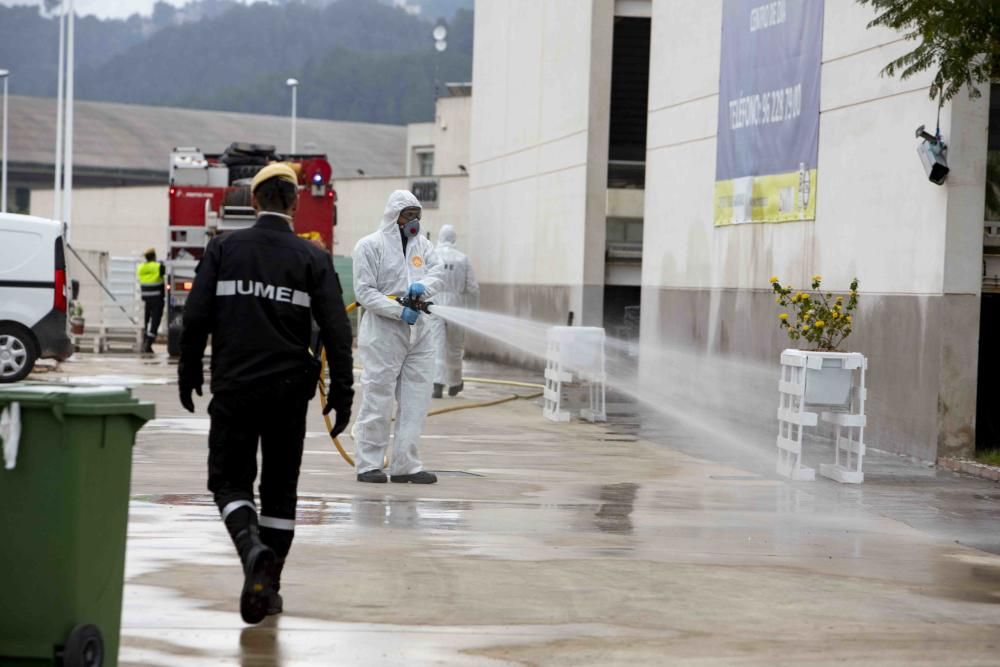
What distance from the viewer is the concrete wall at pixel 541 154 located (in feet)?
83.3

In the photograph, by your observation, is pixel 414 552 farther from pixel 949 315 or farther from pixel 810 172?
pixel 810 172

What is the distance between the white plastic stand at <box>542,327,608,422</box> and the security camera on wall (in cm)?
454

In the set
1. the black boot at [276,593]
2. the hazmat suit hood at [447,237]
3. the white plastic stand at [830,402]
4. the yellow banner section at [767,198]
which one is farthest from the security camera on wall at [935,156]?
the black boot at [276,593]

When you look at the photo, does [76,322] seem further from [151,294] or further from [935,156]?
[935,156]

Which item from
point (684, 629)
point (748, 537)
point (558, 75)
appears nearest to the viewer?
point (684, 629)

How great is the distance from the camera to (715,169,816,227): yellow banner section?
663 inches

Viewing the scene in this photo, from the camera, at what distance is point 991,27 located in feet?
37.9

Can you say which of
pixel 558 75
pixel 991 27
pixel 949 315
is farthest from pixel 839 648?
pixel 558 75

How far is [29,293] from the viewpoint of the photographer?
19.9m

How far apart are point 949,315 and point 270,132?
254 feet

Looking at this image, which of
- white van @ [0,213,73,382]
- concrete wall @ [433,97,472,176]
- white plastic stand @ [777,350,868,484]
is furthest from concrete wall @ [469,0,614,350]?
concrete wall @ [433,97,472,176]

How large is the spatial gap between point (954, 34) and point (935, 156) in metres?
2.32

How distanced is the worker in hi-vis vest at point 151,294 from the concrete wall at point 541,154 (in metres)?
6.51

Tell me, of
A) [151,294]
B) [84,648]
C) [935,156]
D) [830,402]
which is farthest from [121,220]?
[84,648]
